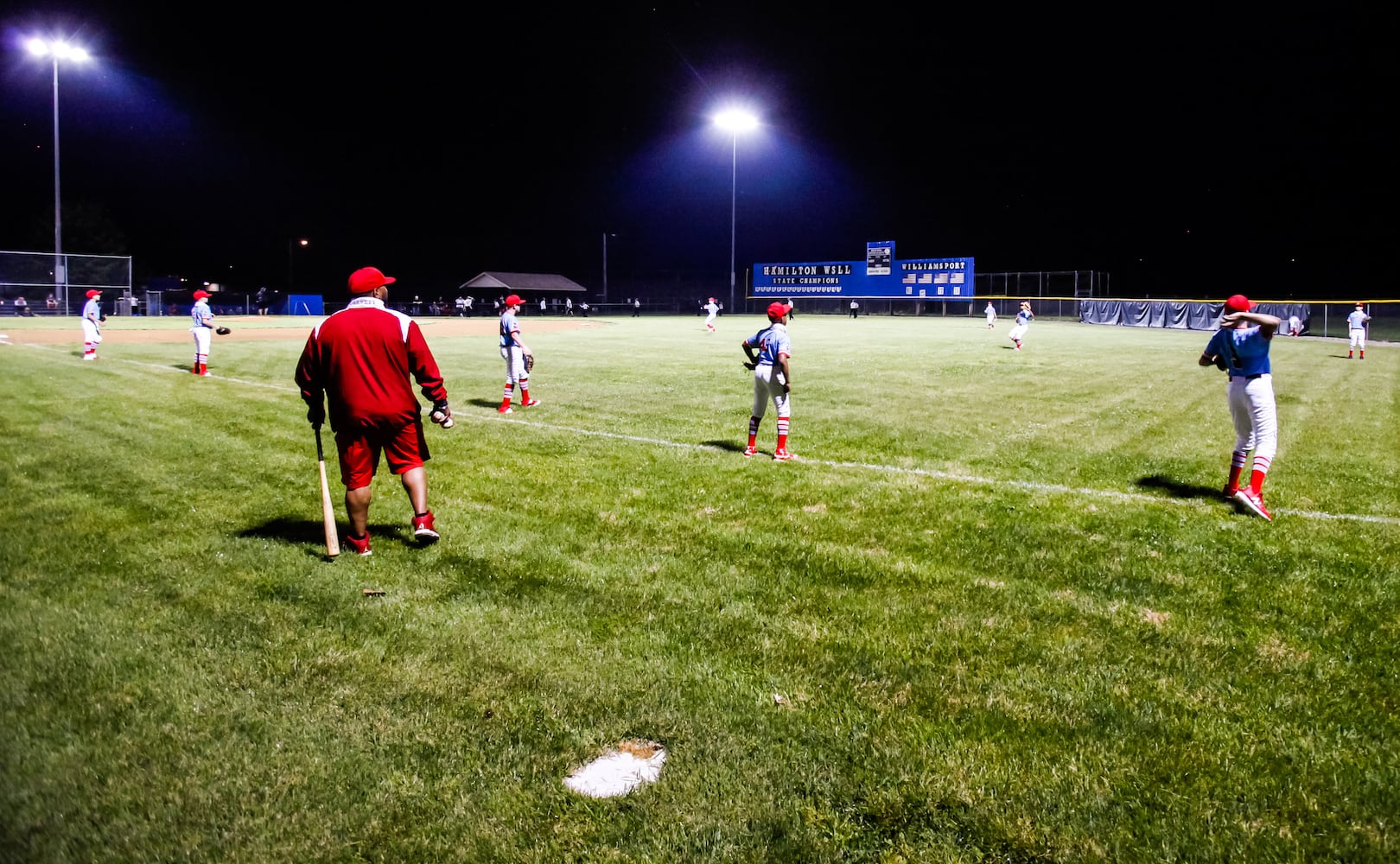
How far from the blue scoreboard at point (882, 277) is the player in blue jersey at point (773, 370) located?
58.0 m

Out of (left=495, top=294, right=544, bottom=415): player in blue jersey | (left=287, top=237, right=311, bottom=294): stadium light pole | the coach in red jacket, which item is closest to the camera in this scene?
the coach in red jacket

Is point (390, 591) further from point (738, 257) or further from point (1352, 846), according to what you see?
point (738, 257)

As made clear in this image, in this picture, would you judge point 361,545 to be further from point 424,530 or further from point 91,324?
point 91,324

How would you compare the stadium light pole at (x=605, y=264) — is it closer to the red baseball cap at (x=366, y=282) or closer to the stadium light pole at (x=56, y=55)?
the stadium light pole at (x=56, y=55)

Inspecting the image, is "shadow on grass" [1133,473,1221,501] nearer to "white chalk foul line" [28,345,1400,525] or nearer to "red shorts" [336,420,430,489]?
"white chalk foul line" [28,345,1400,525]

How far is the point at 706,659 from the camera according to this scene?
176 inches

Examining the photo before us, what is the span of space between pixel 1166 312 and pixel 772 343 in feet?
162

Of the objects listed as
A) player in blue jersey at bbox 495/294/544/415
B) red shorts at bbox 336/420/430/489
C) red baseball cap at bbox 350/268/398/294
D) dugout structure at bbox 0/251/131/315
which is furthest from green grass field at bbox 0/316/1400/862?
dugout structure at bbox 0/251/131/315

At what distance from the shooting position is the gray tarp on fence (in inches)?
1715

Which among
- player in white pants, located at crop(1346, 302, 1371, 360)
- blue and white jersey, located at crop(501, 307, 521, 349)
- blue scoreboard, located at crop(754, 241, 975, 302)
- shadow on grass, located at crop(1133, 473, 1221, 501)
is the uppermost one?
blue scoreboard, located at crop(754, 241, 975, 302)

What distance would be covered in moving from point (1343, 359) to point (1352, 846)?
29.2m

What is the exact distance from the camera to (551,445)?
10578 millimetres

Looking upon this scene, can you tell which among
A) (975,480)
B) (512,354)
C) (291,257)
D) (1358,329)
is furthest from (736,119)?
(975,480)

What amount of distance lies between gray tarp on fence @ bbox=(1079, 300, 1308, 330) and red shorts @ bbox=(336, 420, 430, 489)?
46.6m
